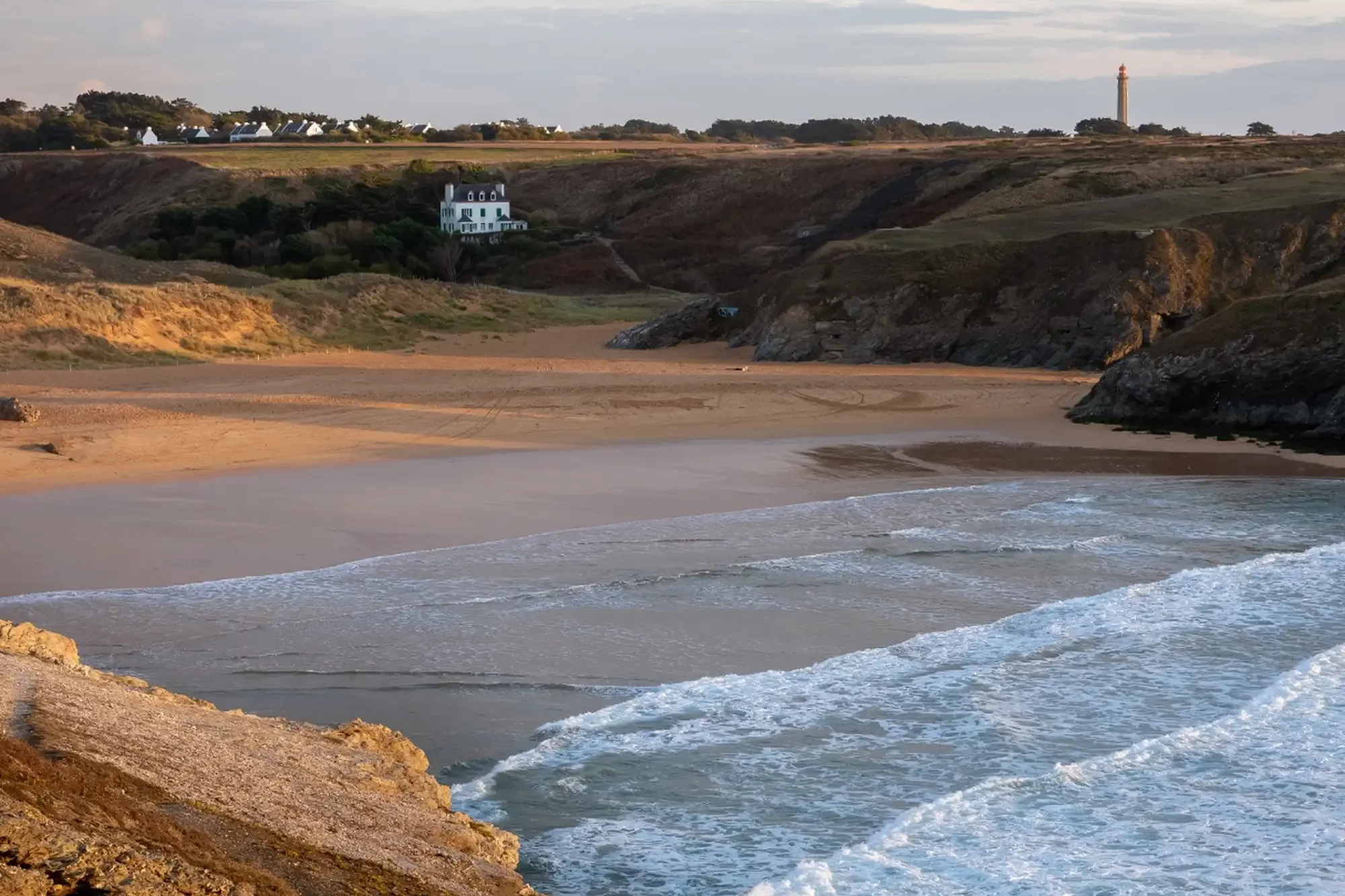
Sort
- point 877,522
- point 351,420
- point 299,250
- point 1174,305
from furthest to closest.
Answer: point 299,250, point 1174,305, point 351,420, point 877,522

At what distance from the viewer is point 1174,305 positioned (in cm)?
2431

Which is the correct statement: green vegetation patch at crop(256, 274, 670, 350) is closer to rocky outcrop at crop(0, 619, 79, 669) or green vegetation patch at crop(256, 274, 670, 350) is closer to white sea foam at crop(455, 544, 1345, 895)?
white sea foam at crop(455, 544, 1345, 895)

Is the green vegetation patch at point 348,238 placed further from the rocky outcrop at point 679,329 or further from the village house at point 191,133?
the village house at point 191,133

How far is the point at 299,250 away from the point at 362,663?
124ft

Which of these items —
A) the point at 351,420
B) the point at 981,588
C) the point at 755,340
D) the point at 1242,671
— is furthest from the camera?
the point at 755,340

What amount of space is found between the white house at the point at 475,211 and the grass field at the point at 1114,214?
25.7 meters

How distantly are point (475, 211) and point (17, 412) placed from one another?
37.1 m

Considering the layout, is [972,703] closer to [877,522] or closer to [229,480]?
[877,522]

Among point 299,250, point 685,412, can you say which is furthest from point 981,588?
point 299,250

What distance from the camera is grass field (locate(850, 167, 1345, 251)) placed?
2694 cm

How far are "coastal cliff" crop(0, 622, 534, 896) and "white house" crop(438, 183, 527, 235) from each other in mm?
46410

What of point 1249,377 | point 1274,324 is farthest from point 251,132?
point 1249,377

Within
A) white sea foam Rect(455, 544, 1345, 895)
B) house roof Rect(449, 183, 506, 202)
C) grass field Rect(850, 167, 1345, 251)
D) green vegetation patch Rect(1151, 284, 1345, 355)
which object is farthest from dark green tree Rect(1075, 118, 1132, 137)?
white sea foam Rect(455, 544, 1345, 895)

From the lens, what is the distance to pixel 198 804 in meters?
4.35
